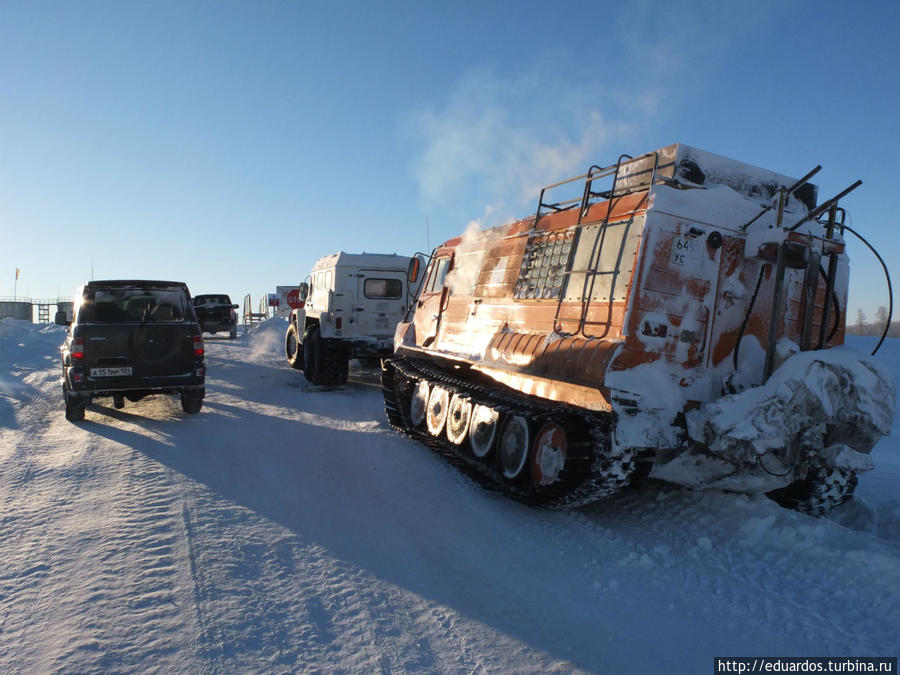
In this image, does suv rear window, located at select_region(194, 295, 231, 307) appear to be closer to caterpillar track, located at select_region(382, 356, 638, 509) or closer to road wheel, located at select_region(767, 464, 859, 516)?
caterpillar track, located at select_region(382, 356, 638, 509)

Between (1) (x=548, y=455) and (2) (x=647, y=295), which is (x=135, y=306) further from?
(2) (x=647, y=295)

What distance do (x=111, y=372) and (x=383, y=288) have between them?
6.39 meters

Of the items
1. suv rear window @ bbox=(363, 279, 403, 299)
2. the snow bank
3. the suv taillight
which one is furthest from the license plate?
the snow bank

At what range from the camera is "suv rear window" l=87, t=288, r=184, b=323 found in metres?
8.73

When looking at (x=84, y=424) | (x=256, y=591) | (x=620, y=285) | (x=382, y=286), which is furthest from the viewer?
(x=382, y=286)

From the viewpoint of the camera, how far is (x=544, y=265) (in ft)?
21.4

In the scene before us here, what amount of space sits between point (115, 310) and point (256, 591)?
6.63 m

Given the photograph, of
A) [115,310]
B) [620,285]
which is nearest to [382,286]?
[115,310]

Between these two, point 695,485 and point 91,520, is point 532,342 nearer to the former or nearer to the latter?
point 695,485

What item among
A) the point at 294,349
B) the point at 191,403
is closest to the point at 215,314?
the point at 294,349

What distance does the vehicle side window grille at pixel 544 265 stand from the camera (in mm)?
6219

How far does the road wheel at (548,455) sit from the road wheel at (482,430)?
850mm

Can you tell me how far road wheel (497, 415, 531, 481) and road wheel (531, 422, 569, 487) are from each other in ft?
0.53

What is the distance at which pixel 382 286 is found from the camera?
1370 cm
